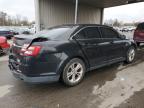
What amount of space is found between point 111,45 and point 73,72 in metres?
1.62

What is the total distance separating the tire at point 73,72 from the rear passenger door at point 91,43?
1.06 ft

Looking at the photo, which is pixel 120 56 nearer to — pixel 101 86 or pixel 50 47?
pixel 101 86

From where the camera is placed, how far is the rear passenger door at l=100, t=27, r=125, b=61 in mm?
4473

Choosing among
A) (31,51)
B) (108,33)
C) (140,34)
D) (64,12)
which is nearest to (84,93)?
(31,51)

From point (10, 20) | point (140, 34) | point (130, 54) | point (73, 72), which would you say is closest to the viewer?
point (73, 72)

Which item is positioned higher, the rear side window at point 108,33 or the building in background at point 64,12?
the building in background at point 64,12

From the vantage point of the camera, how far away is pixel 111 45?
465cm

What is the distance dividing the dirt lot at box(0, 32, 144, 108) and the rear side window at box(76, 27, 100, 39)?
1165 millimetres

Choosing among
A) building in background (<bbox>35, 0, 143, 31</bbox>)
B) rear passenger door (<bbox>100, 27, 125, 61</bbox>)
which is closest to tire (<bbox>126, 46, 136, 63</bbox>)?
rear passenger door (<bbox>100, 27, 125, 61</bbox>)

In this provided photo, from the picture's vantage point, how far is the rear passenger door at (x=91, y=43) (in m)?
3.89

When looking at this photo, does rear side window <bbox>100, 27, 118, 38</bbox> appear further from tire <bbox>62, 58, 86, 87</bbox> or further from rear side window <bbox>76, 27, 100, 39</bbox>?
tire <bbox>62, 58, 86, 87</bbox>

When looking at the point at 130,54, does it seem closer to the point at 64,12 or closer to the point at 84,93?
the point at 84,93

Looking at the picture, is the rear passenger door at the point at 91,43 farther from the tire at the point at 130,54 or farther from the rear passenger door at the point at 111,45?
the tire at the point at 130,54

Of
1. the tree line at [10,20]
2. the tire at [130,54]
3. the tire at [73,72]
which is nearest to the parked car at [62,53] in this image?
the tire at [73,72]
